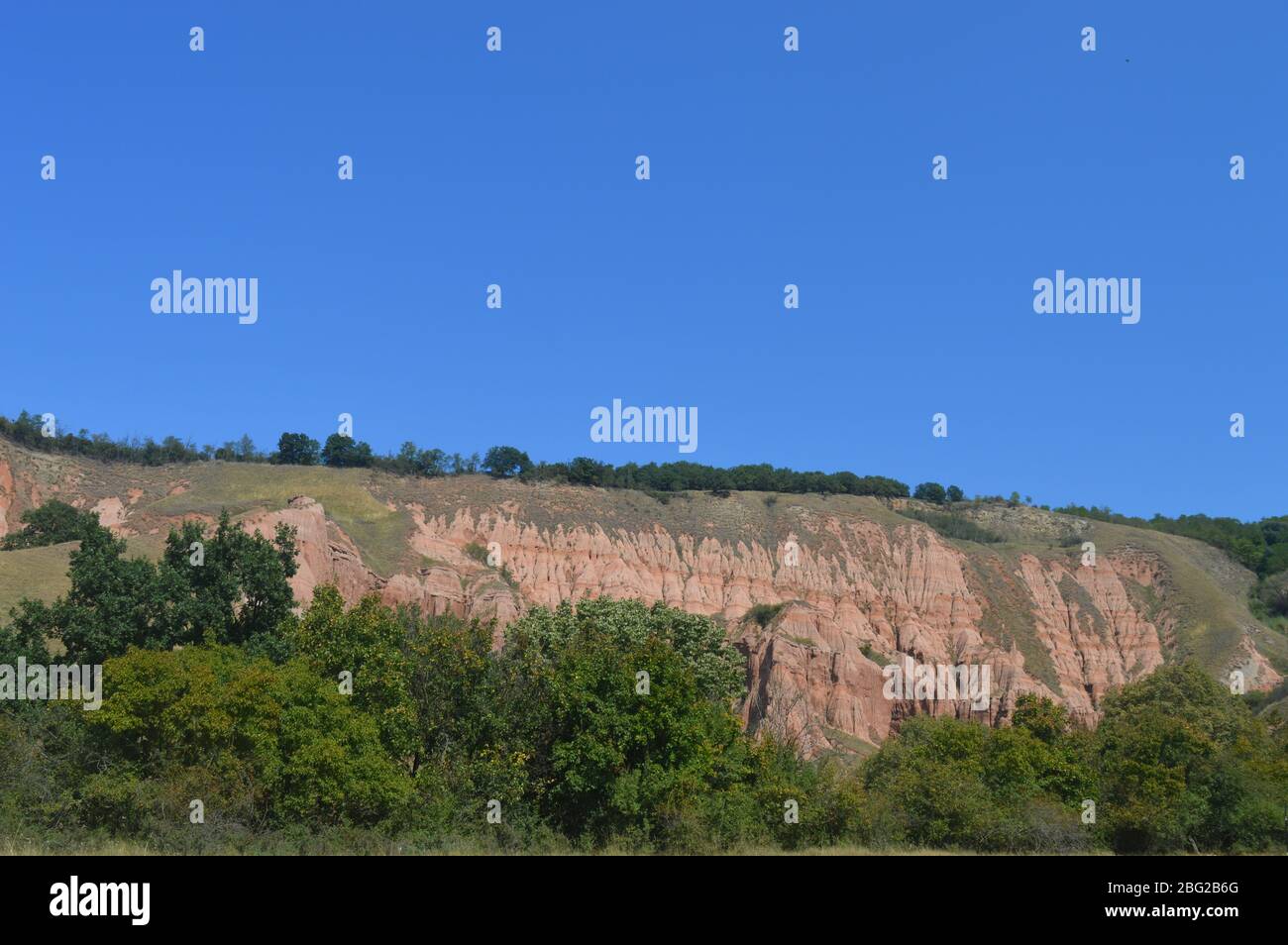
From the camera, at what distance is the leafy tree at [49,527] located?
75.3 metres

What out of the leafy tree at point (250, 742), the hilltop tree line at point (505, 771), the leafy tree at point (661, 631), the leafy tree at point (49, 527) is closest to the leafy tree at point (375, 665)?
the hilltop tree line at point (505, 771)

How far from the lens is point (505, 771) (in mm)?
30109

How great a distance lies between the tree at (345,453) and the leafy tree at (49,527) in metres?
39.4

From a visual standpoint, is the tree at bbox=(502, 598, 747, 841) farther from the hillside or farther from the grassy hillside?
the grassy hillside

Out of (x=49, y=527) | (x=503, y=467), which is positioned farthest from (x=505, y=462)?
(x=49, y=527)

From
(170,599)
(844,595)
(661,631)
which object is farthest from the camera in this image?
(844,595)

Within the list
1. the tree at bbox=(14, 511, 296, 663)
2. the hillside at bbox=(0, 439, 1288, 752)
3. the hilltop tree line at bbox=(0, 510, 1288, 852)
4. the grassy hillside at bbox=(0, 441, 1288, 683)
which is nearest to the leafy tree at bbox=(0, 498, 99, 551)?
the hillside at bbox=(0, 439, 1288, 752)

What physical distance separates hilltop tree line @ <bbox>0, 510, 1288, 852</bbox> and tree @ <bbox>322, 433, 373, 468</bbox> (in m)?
86.2

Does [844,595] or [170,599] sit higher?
[170,599]

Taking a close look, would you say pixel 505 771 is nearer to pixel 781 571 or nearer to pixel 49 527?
pixel 49 527

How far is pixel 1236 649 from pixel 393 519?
6860 cm

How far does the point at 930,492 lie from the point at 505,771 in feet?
384

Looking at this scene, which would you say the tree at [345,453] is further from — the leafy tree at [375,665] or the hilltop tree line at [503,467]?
the leafy tree at [375,665]
